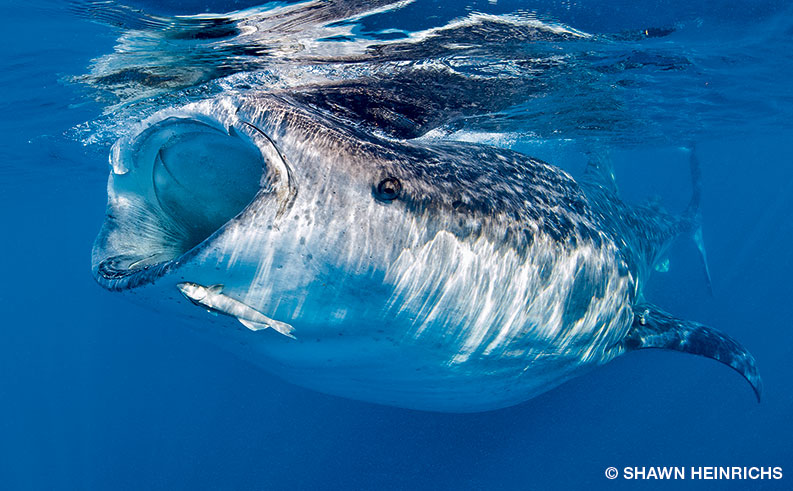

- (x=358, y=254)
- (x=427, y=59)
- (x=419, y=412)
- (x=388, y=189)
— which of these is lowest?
(x=419, y=412)

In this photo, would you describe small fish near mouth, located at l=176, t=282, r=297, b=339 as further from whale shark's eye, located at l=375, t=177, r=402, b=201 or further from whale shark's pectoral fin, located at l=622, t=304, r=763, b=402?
whale shark's pectoral fin, located at l=622, t=304, r=763, b=402

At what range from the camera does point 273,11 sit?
488 cm

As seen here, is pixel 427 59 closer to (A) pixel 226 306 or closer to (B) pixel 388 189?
(B) pixel 388 189

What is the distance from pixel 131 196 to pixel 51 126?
38.3 feet

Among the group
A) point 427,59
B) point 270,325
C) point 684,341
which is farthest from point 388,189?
point 427,59

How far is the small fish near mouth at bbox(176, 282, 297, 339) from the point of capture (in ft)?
5.96

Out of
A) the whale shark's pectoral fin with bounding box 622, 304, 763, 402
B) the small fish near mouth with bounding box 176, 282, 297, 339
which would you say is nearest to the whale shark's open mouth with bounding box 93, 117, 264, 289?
the small fish near mouth with bounding box 176, 282, 297, 339

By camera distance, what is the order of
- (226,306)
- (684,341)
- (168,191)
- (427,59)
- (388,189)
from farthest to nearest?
(427,59), (684,341), (168,191), (388,189), (226,306)

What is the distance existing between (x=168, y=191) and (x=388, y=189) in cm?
160

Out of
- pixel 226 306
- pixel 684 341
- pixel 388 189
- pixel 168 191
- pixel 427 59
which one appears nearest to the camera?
pixel 226 306

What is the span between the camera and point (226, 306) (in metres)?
1.90

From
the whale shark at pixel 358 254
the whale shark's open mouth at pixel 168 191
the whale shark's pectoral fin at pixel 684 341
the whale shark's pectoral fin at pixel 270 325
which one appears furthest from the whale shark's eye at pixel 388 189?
the whale shark's pectoral fin at pixel 684 341

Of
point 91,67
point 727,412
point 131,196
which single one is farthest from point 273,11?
point 727,412

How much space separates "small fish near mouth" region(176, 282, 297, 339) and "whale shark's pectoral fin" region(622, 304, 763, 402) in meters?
3.53
